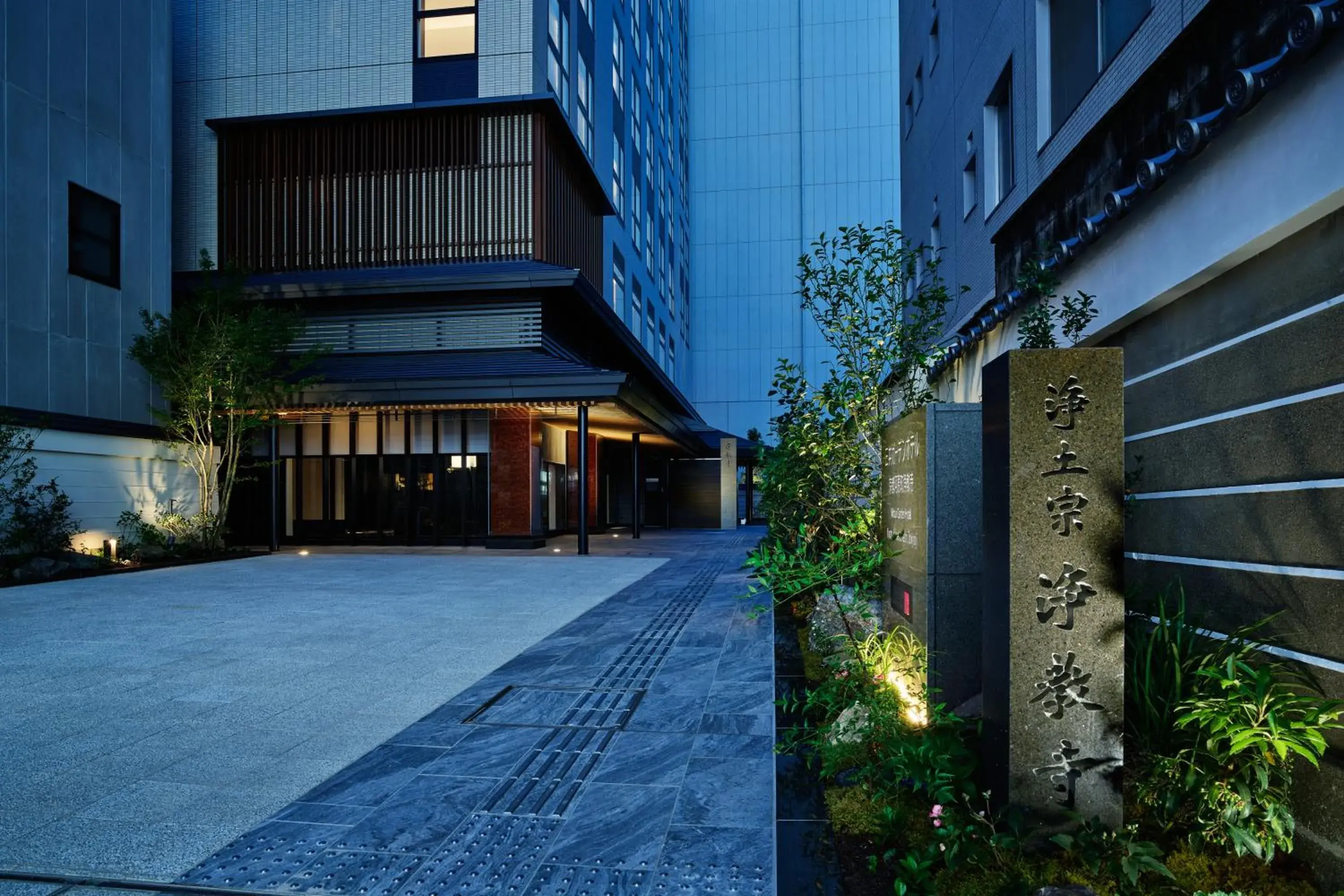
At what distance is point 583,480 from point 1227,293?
1489 cm

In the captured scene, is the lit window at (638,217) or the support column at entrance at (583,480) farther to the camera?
the lit window at (638,217)

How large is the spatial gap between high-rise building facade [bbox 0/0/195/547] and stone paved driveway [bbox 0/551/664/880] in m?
4.22

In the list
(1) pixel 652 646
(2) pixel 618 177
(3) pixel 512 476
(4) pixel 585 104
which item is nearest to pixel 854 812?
(1) pixel 652 646

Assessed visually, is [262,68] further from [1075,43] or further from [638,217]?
[1075,43]

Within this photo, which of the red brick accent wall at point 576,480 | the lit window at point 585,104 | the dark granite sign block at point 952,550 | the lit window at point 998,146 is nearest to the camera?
the dark granite sign block at point 952,550

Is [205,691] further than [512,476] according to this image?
No

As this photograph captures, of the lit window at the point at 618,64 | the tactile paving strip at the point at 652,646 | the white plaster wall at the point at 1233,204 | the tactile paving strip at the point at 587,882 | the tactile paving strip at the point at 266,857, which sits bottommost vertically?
the tactile paving strip at the point at 652,646

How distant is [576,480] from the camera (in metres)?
27.8

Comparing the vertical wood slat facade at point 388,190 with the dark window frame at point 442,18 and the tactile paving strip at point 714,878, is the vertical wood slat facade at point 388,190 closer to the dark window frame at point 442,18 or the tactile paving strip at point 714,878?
the dark window frame at point 442,18

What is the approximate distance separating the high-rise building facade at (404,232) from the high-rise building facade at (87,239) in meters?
2.32

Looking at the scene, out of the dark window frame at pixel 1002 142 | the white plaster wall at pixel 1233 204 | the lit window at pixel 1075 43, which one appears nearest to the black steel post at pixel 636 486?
the dark window frame at pixel 1002 142

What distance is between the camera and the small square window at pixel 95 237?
16219 mm

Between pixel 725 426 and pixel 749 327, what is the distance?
17.3 feet

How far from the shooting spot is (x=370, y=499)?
73.7ft
